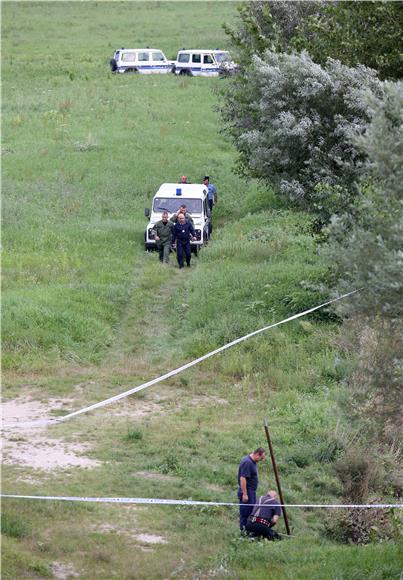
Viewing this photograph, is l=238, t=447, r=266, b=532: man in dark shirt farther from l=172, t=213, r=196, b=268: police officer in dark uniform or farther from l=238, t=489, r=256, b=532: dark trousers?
l=172, t=213, r=196, b=268: police officer in dark uniform

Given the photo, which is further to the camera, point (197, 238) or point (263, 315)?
point (197, 238)

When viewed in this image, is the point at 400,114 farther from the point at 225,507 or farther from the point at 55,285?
the point at 55,285

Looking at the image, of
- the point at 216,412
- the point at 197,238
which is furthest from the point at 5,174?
the point at 216,412

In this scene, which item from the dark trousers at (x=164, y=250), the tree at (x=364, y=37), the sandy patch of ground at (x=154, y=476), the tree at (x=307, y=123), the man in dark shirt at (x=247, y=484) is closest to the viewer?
the man in dark shirt at (x=247, y=484)

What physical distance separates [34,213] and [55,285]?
6446 mm

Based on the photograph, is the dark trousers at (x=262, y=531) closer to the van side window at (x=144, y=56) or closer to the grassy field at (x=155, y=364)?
the grassy field at (x=155, y=364)

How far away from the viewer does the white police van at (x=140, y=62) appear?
176 ft

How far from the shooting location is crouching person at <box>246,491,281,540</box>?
466 inches

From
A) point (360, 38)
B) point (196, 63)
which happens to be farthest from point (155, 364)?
point (196, 63)

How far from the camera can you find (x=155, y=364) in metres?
17.7

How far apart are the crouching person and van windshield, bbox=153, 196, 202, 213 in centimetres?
1465

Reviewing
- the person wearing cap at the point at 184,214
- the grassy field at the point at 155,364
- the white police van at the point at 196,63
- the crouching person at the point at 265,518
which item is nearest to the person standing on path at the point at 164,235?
the person wearing cap at the point at 184,214

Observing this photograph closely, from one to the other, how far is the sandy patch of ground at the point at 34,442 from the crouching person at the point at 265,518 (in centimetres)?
262

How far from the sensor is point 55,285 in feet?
69.5
